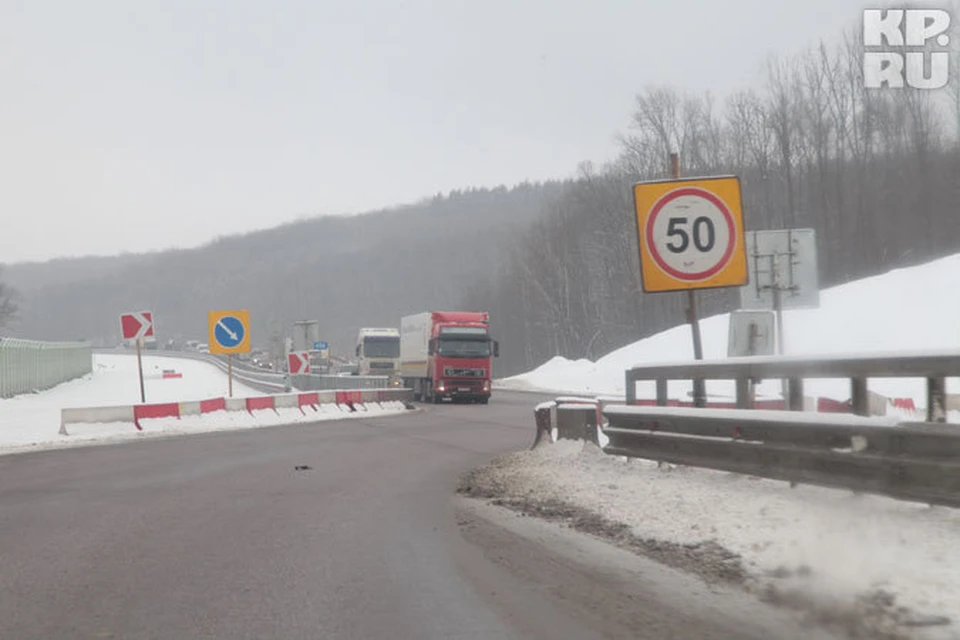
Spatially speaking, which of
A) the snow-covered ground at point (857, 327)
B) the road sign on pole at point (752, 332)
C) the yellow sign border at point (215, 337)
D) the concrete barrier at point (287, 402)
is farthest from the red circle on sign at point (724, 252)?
the snow-covered ground at point (857, 327)

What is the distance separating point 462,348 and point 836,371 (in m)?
34.6

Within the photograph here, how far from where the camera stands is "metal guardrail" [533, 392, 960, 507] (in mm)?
5777

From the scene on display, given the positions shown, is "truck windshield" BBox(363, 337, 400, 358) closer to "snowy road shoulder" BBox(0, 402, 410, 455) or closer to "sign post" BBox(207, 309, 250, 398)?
"snowy road shoulder" BBox(0, 402, 410, 455)

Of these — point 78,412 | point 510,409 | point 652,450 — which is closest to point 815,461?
point 652,450

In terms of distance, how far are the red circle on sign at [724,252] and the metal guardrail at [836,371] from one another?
112 centimetres

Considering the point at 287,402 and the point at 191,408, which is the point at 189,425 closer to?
the point at 191,408

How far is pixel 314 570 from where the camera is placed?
277 inches

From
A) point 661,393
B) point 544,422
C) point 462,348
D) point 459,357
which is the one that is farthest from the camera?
point 462,348

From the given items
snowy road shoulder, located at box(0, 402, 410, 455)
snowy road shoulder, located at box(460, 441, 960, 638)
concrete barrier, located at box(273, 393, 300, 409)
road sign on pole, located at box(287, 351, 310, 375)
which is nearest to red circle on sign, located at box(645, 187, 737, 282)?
snowy road shoulder, located at box(460, 441, 960, 638)

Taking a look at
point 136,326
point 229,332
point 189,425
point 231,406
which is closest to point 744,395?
point 189,425

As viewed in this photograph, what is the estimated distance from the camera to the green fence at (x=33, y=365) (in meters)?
41.2

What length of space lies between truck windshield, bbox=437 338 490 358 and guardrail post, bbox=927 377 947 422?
35246mm

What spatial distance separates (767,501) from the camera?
7.82 m

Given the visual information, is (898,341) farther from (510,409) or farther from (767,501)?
(767,501)
